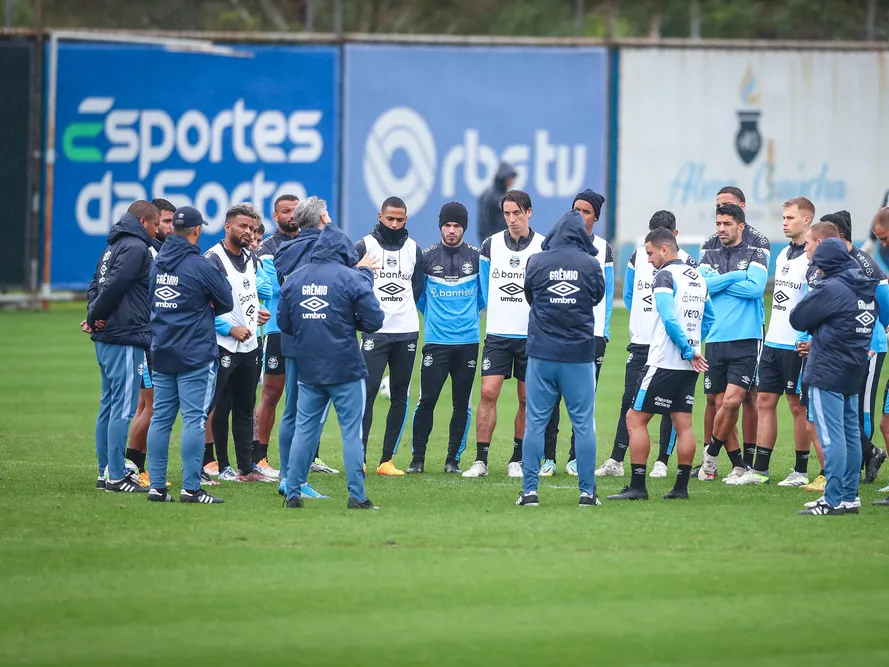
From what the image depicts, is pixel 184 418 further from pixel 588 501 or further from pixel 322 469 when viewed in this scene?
pixel 588 501

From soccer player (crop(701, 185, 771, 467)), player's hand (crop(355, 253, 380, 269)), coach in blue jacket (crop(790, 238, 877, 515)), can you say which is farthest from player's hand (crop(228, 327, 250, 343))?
soccer player (crop(701, 185, 771, 467))

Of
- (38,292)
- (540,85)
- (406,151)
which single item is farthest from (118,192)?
(540,85)

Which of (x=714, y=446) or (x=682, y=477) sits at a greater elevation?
(x=714, y=446)

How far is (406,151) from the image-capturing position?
27656mm

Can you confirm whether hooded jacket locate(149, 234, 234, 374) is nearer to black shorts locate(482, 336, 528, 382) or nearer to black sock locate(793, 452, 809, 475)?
black shorts locate(482, 336, 528, 382)

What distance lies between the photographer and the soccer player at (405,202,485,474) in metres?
12.2

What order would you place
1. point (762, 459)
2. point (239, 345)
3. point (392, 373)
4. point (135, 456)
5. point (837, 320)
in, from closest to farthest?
point (837, 320), point (135, 456), point (239, 345), point (762, 459), point (392, 373)

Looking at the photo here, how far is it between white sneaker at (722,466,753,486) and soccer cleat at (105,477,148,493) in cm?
495

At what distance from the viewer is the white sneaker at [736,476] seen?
11701 mm

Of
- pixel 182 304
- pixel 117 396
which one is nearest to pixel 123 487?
pixel 117 396

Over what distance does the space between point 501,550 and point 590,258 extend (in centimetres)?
252

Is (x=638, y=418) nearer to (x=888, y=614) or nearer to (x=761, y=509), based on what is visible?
(x=761, y=509)

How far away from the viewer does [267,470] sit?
11883mm

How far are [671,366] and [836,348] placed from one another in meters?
1.30
